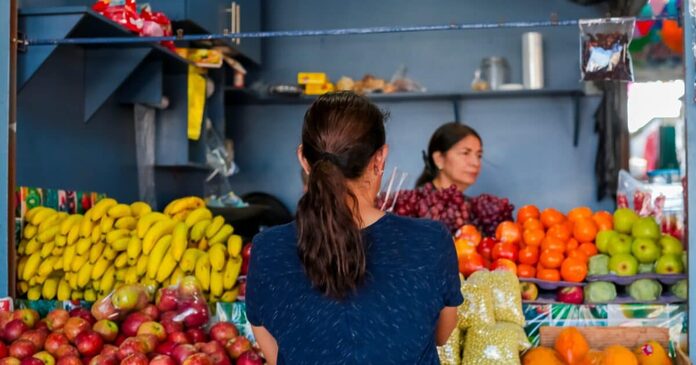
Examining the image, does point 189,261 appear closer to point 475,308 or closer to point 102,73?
point 475,308

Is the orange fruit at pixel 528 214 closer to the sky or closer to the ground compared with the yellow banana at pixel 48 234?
closer to the sky

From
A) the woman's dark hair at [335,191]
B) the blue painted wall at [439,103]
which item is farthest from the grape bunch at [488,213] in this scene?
the blue painted wall at [439,103]

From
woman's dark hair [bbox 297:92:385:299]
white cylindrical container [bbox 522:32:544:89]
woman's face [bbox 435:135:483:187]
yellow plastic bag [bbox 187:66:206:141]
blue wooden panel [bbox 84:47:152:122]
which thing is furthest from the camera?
white cylindrical container [bbox 522:32:544:89]

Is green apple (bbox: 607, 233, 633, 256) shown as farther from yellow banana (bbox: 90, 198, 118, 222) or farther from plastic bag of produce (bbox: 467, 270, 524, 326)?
yellow banana (bbox: 90, 198, 118, 222)

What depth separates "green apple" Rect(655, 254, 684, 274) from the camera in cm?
269

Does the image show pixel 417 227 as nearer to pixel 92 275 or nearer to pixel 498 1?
pixel 92 275

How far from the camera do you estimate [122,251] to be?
116 inches

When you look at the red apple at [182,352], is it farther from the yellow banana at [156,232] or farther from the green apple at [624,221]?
the green apple at [624,221]

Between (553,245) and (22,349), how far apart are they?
1.73m

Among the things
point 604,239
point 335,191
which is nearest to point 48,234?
point 335,191

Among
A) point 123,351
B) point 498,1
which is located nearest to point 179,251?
point 123,351

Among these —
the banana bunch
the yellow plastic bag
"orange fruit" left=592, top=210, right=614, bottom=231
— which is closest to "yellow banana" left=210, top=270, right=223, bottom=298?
the banana bunch

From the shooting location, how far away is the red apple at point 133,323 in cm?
257

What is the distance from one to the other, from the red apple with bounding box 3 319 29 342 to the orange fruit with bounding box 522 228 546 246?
1692 millimetres
